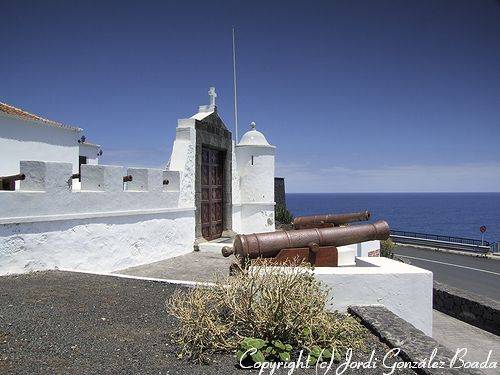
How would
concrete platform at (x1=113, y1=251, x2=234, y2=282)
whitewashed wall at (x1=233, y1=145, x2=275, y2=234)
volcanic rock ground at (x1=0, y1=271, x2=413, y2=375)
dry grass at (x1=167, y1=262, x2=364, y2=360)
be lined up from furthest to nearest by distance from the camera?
whitewashed wall at (x1=233, y1=145, x2=275, y2=234), concrete platform at (x1=113, y1=251, x2=234, y2=282), dry grass at (x1=167, y1=262, x2=364, y2=360), volcanic rock ground at (x1=0, y1=271, x2=413, y2=375)

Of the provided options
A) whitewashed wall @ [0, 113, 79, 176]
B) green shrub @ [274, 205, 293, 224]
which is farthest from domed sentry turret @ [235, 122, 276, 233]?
whitewashed wall @ [0, 113, 79, 176]

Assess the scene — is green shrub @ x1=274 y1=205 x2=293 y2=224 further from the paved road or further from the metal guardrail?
the metal guardrail

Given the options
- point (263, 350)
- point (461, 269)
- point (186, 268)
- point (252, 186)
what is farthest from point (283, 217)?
point (263, 350)

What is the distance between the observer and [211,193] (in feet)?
41.4

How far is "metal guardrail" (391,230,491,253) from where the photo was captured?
2898 centimetres

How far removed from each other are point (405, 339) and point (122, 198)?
6.20 m

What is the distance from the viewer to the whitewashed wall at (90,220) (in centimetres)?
684

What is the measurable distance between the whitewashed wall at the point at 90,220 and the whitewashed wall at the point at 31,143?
541cm

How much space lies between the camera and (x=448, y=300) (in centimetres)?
1097

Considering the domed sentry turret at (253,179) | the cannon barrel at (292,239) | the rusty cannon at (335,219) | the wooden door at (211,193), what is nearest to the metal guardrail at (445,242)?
the domed sentry turret at (253,179)

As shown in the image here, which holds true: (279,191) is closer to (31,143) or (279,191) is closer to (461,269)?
(461,269)

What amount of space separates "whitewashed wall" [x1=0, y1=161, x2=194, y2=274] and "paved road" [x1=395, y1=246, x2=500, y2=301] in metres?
12.9

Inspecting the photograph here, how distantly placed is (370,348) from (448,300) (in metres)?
7.64

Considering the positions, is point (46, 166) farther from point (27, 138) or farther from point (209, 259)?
point (27, 138)
